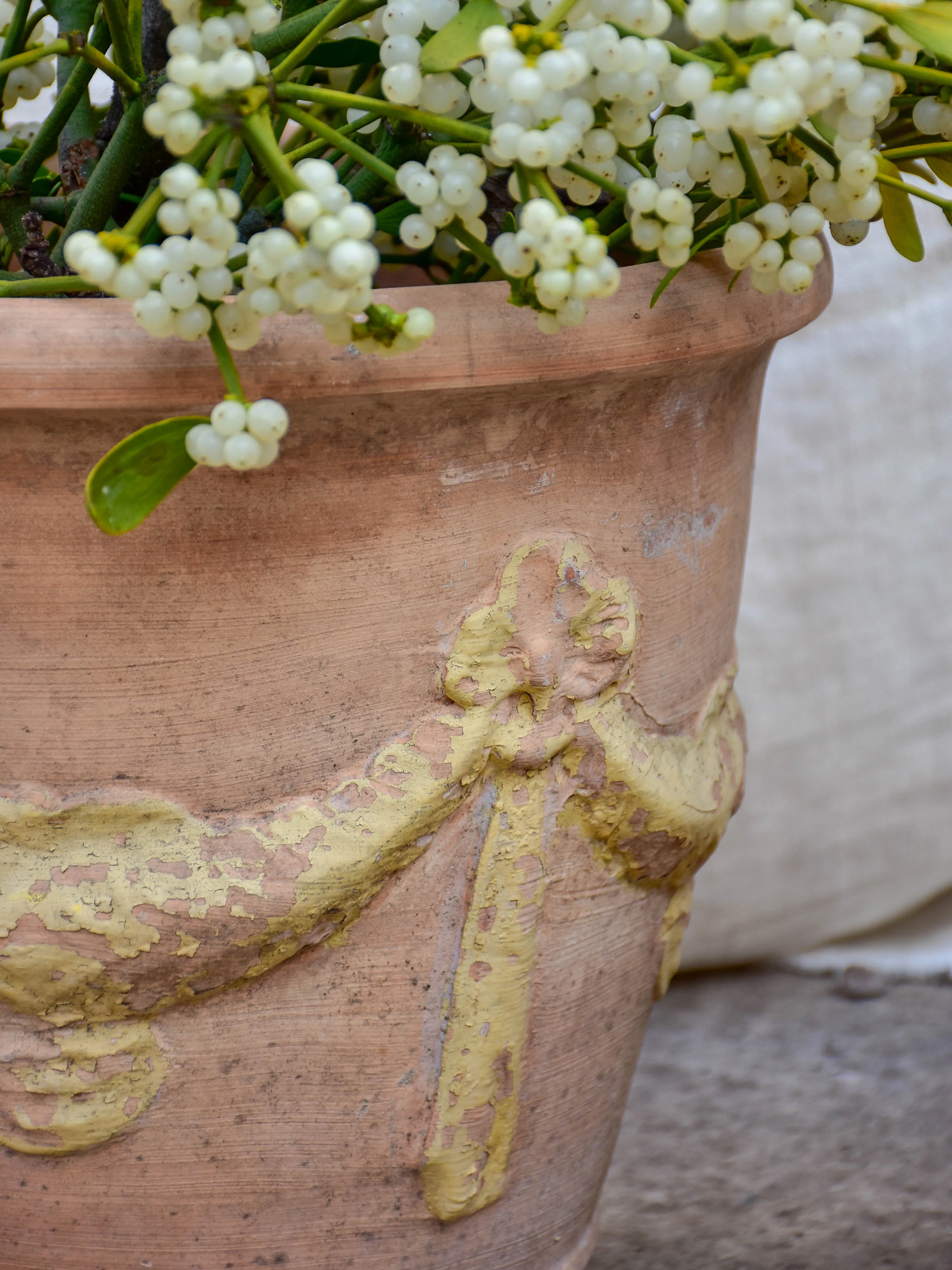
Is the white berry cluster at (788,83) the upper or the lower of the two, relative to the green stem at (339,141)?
upper

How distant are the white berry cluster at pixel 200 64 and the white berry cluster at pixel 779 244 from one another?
0.18 meters

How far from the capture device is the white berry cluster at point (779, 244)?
0.50 m

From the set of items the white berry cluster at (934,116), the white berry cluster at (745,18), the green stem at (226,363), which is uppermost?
the white berry cluster at (745,18)

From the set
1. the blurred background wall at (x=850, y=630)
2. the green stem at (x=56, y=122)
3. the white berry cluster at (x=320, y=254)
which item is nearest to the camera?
the white berry cluster at (x=320, y=254)

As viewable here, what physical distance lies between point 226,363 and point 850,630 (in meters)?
1.05

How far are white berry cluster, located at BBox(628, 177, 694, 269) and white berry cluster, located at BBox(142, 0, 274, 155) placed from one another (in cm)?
13

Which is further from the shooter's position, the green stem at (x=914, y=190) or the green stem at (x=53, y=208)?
the green stem at (x=53, y=208)

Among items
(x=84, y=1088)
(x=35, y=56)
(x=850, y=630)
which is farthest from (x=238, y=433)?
(x=850, y=630)

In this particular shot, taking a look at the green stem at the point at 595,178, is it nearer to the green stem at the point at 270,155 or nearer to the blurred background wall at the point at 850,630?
the green stem at the point at 270,155

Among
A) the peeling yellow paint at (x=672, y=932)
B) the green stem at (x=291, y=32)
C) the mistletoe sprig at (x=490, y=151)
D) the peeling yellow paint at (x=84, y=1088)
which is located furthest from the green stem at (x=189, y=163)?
the peeling yellow paint at (x=672, y=932)

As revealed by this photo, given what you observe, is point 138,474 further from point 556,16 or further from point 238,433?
point 556,16

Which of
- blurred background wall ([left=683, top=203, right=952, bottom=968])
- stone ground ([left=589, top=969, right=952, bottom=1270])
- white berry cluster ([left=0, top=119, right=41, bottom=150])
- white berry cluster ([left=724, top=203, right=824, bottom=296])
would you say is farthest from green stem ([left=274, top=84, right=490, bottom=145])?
blurred background wall ([left=683, top=203, right=952, bottom=968])

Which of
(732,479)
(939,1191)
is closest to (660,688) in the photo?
(732,479)

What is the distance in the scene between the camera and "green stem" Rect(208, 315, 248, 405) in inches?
16.8
